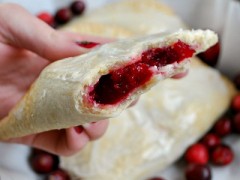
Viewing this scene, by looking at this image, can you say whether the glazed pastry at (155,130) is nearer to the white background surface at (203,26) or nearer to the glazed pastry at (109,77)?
the white background surface at (203,26)

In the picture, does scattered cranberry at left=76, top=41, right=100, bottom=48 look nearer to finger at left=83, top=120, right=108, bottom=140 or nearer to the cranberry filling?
finger at left=83, top=120, right=108, bottom=140

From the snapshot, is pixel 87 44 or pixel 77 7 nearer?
pixel 87 44

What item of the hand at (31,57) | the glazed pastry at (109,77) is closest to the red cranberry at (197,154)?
the hand at (31,57)

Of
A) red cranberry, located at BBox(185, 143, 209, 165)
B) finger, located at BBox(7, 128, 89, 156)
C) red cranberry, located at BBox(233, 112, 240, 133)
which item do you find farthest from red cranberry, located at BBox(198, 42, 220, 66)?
finger, located at BBox(7, 128, 89, 156)

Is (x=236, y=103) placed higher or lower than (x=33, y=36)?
lower

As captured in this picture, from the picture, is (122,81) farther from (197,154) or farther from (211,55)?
(211,55)

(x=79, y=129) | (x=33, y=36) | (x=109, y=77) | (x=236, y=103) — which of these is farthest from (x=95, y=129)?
(x=236, y=103)
